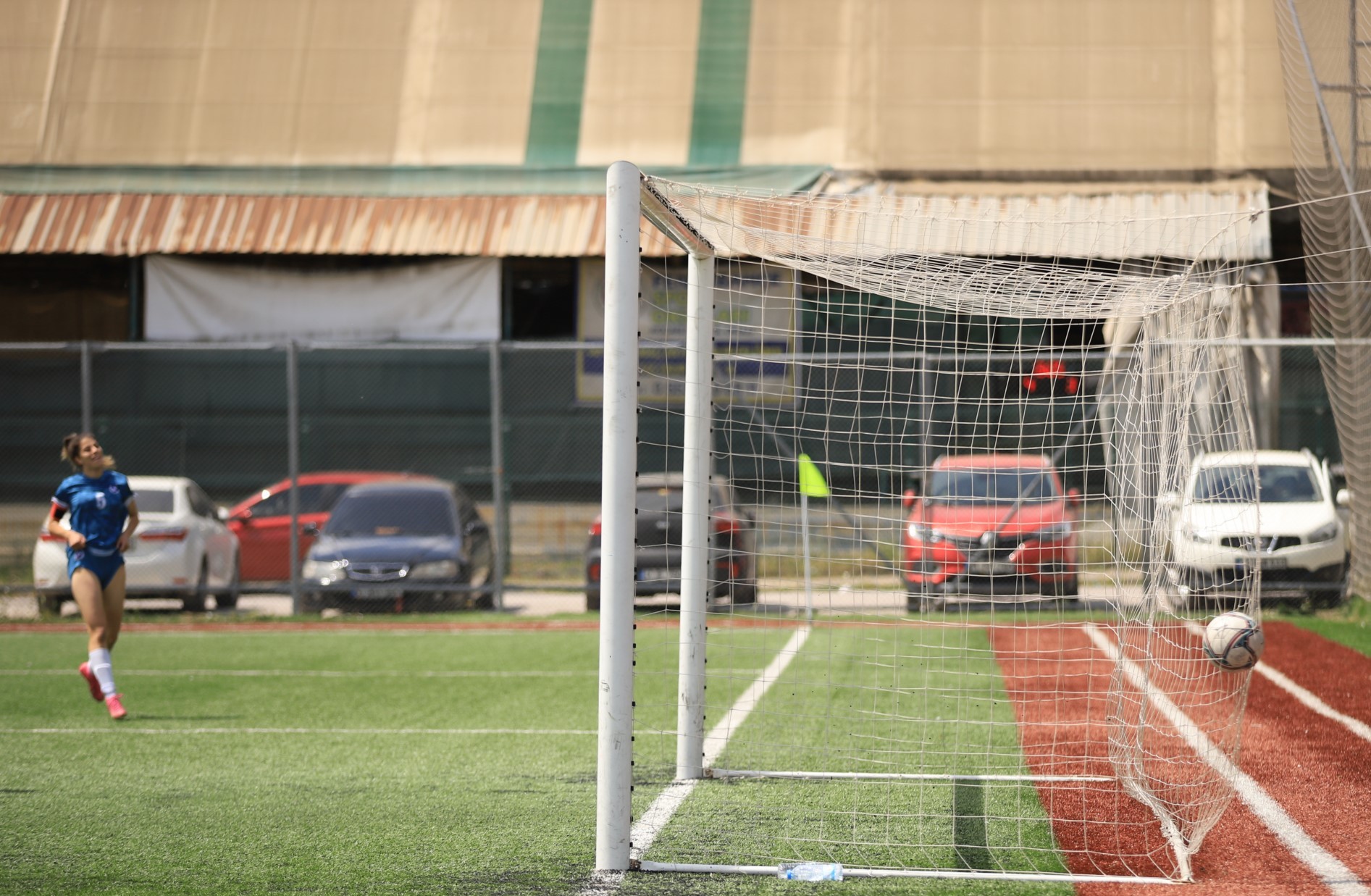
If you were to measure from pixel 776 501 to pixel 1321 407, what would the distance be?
692 centimetres

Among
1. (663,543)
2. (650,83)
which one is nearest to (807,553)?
(663,543)

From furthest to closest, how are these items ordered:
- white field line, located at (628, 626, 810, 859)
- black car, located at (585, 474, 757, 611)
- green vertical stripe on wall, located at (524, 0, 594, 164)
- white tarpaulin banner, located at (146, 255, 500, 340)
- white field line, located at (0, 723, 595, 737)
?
green vertical stripe on wall, located at (524, 0, 594, 164)
white tarpaulin banner, located at (146, 255, 500, 340)
black car, located at (585, 474, 757, 611)
white field line, located at (0, 723, 595, 737)
white field line, located at (628, 626, 810, 859)

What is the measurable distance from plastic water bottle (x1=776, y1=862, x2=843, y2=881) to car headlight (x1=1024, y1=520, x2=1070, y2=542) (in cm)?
612

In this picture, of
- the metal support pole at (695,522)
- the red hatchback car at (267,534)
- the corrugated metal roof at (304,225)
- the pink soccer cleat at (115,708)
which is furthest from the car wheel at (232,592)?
the metal support pole at (695,522)

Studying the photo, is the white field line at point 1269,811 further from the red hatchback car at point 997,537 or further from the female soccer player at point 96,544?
the female soccer player at point 96,544

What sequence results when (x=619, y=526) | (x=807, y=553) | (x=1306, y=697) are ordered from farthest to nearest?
(x=807, y=553)
(x=1306, y=697)
(x=619, y=526)

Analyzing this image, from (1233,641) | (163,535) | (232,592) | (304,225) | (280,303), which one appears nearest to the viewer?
(1233,641)

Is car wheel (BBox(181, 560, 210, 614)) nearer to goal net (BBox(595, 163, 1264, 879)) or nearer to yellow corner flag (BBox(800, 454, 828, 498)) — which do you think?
goal net (BBox(595, 163, 1264, 879))

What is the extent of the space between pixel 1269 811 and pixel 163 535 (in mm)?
12332

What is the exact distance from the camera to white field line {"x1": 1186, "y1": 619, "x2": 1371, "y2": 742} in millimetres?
7973

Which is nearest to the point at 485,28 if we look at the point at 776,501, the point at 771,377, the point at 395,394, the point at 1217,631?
the point at 395,394

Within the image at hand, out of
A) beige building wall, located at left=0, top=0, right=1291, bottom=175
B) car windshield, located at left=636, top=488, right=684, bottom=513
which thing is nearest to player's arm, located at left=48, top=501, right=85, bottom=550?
car windshield, located at left=636, top=488, right=684, bottom=513

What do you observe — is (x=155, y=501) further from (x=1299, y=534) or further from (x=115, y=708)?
(x=1299, y=534)

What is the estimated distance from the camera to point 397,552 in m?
15.2
